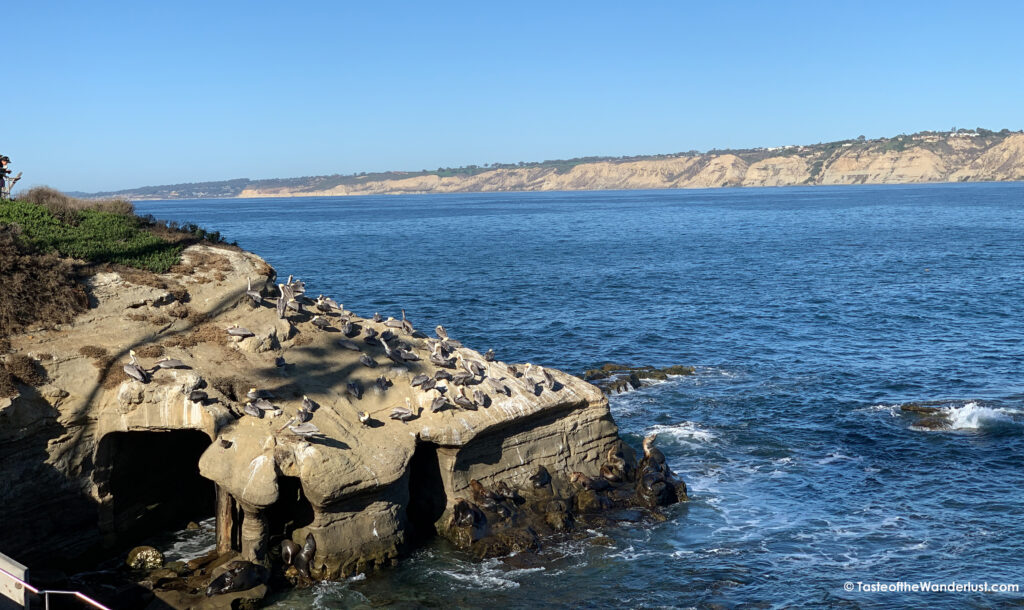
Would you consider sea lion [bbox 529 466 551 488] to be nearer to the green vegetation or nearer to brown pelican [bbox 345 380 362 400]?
brown pelican [bbox 345 380 362 400]

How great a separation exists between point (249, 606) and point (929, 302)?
4613 cm

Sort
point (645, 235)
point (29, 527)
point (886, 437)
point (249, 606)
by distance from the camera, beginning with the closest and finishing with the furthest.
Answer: point (249, 606)
point (29, 527)
point (886, 437)
point (645, 235)

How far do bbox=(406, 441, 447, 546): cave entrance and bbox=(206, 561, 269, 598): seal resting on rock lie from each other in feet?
14.2

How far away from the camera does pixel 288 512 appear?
21.8 metres

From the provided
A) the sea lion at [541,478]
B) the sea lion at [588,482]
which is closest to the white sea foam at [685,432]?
the sea lion at [588,482]

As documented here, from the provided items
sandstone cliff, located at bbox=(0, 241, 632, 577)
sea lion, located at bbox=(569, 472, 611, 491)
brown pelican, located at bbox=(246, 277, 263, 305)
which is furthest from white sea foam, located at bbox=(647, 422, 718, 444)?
brown pelican, located at bbox=(246, 277, 263, 305)

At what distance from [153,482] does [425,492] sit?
6.88 metres

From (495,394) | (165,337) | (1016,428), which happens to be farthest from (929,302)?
(165,337)

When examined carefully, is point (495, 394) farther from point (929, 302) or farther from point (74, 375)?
point (929, 302)

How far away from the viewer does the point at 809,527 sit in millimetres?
23047

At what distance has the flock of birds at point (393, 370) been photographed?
20.8 m

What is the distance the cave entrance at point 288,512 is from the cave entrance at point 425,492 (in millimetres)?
2682

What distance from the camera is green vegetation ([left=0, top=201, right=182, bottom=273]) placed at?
24750 millimetres

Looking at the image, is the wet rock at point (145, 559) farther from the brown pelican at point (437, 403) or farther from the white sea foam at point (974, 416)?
the white sea foam at point (974, 416)
